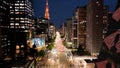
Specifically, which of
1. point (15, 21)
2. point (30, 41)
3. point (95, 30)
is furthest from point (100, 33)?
point (15, 21)

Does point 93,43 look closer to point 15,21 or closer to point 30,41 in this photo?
point 30,41

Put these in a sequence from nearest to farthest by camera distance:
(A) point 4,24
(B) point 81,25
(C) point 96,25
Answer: (A) point 4,24 < (C) point 96,25 < (B) point 81,25

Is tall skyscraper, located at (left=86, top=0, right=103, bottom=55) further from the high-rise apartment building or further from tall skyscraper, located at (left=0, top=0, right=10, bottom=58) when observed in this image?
tall skyscraper, located at (left=0, top=0, right=10, bottom=58)

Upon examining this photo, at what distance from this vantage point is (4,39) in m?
62.2

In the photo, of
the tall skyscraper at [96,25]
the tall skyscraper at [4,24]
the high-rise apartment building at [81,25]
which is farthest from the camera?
the high-rise apartment building at [81,25]

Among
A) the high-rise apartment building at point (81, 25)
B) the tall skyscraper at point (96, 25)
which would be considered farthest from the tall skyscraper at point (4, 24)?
the high-rise apartment building at point (81, 25)

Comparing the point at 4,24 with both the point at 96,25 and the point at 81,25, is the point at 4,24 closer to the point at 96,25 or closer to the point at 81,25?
the point at 96,25

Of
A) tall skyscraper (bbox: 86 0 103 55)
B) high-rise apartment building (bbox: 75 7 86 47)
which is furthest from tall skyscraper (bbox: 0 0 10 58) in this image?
high-rise apartment building (bbox: 75 7 86 47)

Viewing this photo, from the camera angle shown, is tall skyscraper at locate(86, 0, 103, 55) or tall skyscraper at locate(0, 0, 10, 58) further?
tall skyscraper at locate(86, 0, 103, 55)

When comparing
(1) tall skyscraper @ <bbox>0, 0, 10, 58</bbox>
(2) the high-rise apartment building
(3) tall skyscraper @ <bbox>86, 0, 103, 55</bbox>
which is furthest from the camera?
(2) the high-rise apartment building

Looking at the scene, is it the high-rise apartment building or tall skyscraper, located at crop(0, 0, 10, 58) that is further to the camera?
the high-rise apartment building

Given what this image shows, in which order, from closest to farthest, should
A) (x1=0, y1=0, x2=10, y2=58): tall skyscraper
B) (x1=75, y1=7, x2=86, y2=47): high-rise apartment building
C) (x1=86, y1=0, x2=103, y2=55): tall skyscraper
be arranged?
1. (x1=0, y1=0, x2=10, y2=58): tall skyscraper
2. (x1=86, y1=0, x2=103, y2=55): tall skyscraper
3. (x1=75, y1=7, x2=86, y2=47): high-rise apartment building

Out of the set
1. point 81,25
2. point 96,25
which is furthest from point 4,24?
point 81,25

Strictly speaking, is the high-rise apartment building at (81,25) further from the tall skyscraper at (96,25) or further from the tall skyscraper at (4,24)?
the tall skyscraper at (4,24)
